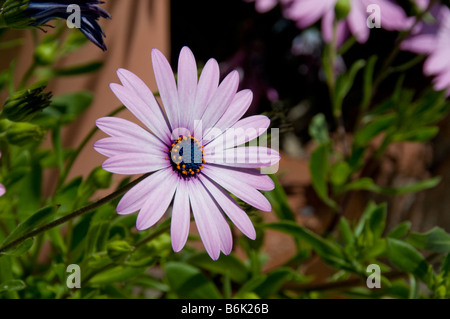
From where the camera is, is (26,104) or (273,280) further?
(273,280)

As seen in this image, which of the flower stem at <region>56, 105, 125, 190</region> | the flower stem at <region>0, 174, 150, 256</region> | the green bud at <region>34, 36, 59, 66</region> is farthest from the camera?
the green bud at <region>34, 36, 59, 66</region>

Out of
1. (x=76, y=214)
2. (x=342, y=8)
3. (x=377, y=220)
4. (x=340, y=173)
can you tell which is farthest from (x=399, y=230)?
(x=76, y=214)

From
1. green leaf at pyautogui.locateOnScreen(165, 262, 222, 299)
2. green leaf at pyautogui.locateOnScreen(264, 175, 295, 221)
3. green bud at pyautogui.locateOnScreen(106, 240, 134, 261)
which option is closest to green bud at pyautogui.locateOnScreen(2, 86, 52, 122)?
green bud at pyautogui.locateOnScreen(106, 240, 134, 261)

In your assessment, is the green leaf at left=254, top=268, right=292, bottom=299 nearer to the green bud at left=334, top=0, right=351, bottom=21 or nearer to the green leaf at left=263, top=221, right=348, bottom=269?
the green leaf at left=263, top=221, right=348, bottom=269

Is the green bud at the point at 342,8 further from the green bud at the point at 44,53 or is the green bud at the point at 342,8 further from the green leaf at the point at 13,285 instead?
the green leaf at the point at 13,285

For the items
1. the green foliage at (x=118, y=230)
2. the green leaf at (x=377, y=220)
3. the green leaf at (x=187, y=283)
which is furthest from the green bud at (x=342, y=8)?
the green leaf at (x=187, y=283)

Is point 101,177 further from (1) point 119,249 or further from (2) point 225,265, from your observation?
(2) point 225,265
